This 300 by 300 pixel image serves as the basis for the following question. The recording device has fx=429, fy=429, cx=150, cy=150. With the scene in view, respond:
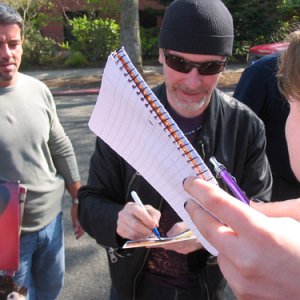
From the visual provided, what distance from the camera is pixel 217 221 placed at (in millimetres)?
817

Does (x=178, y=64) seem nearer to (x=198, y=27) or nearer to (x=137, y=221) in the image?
(x=198, y=27)

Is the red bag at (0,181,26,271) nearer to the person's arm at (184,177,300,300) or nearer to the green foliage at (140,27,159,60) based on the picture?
the person's arm at (184,177,300,300)

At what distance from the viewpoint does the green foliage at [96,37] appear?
52.5ft

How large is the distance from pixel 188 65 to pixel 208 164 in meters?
0.41

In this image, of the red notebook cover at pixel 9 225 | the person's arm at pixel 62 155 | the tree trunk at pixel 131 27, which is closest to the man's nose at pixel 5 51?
the person's arm at pixel 62 155

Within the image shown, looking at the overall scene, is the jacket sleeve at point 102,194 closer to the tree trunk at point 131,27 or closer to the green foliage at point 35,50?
the tree trunk at point 131,27

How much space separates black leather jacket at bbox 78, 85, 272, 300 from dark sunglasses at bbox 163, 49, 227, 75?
0.36 feet

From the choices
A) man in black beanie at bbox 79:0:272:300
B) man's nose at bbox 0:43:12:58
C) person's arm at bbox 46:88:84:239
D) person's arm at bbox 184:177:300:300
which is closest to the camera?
person's arm at bbox 184:177:300:300

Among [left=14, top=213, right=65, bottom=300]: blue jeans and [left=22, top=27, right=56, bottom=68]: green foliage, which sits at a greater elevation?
[left=14, top=213, right=65, bottom=300]: blue jeans

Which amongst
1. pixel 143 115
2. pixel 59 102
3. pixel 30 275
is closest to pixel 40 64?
pixel 59 102

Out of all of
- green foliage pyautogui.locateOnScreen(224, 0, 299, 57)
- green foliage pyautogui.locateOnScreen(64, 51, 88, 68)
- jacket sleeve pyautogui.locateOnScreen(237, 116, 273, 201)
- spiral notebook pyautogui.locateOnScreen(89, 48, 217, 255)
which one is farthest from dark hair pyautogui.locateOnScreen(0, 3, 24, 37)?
green foliage pyautogui.locateOnScreen(224, 0, 299, 57)

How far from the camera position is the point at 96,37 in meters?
16.1

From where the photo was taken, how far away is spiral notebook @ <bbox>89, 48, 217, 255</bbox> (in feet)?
3.61

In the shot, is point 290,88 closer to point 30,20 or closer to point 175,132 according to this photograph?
point 175,132
